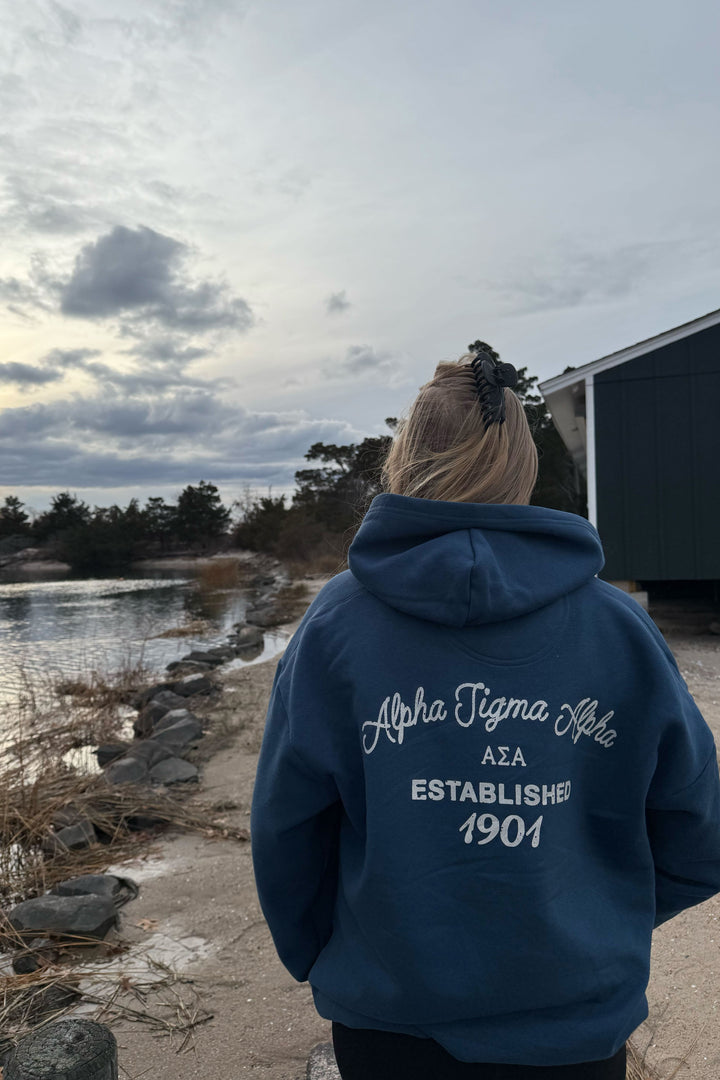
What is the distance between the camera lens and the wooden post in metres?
1.71

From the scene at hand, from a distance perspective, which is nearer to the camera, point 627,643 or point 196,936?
point 627,643

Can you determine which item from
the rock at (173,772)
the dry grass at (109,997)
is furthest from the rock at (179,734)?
the dry grass at (109,997)

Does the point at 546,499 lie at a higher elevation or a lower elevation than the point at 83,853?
higher

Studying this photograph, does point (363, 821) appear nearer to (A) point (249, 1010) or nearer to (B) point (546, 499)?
(A) point (249, 1010)

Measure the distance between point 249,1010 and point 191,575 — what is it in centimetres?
3749

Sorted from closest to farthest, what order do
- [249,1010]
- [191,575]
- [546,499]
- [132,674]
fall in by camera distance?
[249,1010], [132,674], [546,499], [191,575]

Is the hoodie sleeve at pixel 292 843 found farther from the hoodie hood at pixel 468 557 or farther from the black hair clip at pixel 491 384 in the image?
the black hair clip at pixel 491 384

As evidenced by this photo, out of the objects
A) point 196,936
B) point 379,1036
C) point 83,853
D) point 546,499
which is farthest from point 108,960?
point 546,499

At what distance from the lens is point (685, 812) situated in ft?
3.94

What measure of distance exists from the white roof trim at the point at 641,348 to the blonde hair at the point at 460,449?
851cm

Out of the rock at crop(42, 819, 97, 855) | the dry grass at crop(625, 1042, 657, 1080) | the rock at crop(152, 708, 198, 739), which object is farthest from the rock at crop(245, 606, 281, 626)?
the dry grass at crop(625, 1042, 657, 1080)

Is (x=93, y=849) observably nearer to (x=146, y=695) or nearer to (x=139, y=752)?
(x=139, y=752)

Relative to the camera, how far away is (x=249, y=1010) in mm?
2861

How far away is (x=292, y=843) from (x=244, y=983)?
7.38 feet
